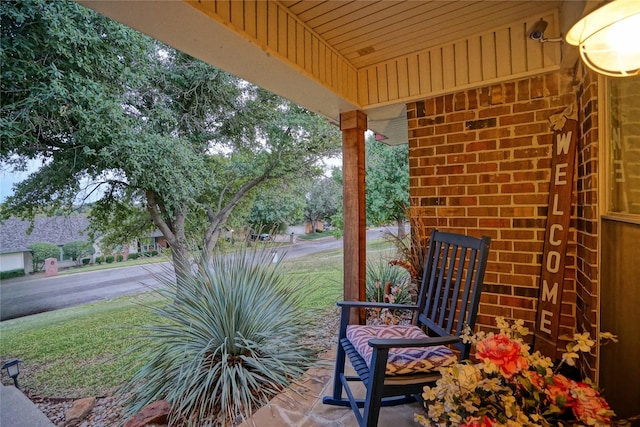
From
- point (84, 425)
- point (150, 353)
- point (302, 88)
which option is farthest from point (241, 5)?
point (84, 425)

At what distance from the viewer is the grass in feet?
10.1

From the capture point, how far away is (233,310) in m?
2.16

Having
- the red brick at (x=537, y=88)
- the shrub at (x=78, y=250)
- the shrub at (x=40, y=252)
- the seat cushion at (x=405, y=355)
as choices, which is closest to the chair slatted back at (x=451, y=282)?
the seat cushion at (x=405, y=355)

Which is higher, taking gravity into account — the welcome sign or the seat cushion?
the welcome sign

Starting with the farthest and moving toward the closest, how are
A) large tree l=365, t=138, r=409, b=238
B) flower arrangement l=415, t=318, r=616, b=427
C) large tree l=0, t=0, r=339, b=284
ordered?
1. large tree l=365, t=138, r=409, b=238
2. large tree l=0, t=0, r=339, b=284
3. flower arrangement l=415, t=318, r=616, b=427

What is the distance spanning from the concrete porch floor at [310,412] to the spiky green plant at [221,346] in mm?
185

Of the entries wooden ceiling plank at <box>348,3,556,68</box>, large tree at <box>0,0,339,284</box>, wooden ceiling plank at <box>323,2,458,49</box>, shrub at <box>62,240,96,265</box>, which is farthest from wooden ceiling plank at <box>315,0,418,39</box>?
shrub at <box>62,240,96,265</box>

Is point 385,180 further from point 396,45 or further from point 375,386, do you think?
point 375,386

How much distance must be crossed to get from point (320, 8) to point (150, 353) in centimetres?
271

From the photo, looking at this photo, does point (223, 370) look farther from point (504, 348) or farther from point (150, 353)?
point (504, 348)

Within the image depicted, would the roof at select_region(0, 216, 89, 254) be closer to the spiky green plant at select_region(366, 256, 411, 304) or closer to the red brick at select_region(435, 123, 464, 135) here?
the spiky green plant at select_region(366, 256, 411, 304)

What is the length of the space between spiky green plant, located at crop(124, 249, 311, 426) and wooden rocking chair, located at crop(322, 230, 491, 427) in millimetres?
598

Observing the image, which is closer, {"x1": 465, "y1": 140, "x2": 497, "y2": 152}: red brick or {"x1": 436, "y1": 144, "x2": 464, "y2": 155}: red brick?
{"x1": 465, "y1": 140, "x2": 497, "y2": 152}: red brick

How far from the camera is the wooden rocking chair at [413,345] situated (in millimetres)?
1140
